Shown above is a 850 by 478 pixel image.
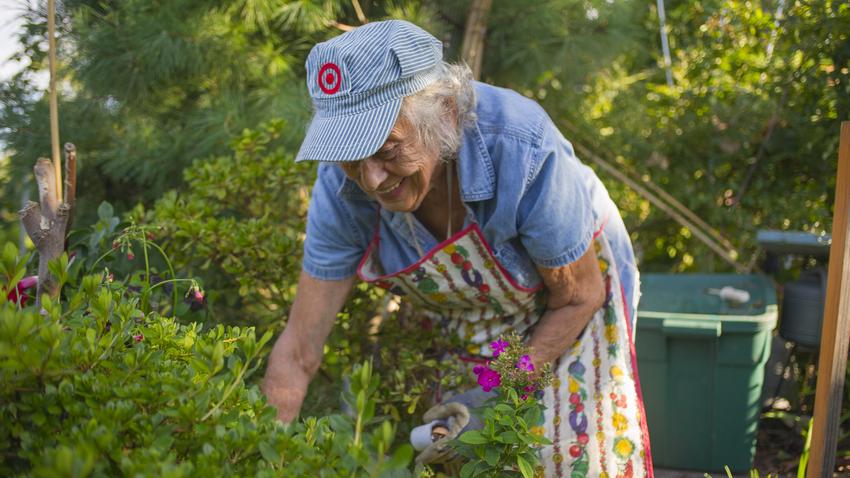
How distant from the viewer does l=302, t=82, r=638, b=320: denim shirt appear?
1.71 metres

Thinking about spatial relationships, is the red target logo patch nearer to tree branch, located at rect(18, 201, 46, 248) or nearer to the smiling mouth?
the smiling mouth

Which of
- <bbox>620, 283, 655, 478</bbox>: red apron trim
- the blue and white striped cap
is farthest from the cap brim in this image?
<bbox>620, 283, 655, 478</bbox>: red apron trim

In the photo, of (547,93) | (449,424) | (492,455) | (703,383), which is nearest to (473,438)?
(492,455)

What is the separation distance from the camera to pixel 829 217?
120 inches

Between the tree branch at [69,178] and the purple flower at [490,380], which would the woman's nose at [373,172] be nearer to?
the purple flower at [490,380]

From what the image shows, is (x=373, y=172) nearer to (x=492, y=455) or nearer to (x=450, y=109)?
(x=450, y=109)

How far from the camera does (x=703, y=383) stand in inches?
103

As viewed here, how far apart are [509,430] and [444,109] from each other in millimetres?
682

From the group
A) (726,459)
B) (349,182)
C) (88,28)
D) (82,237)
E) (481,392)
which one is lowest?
(726,459)

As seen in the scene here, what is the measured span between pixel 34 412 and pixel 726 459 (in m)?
2.26

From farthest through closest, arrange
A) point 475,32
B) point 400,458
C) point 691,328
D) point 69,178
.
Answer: point 475,32
point 691,328
point 69,178
point 400,458

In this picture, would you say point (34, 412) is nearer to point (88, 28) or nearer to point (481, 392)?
point (481, 392)

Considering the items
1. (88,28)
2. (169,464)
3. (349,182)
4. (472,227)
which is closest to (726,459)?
(472,227)

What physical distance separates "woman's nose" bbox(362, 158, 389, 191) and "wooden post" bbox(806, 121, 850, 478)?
932mm
